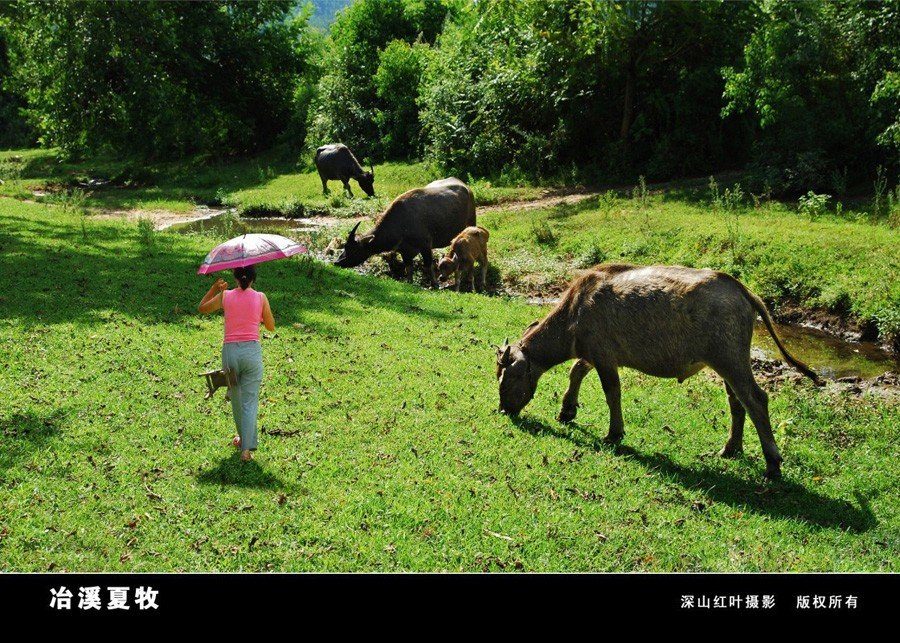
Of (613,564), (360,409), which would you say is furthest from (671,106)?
(613,564)

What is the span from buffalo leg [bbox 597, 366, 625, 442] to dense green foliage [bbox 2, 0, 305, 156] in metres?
32.3

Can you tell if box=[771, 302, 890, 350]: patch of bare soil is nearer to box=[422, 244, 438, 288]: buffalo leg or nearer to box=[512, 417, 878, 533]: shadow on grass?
box=[512, 417, 878, 533]: shadow on grass

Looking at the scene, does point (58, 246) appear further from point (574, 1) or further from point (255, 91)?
point (255, 91)

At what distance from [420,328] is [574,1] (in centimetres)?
1750

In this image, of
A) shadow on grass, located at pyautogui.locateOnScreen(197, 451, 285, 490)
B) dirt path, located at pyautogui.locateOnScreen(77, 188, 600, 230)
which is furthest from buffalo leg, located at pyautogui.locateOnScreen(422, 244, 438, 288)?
shadow on grass, located at pyautogui.locateOnScreen(197, 451, 285, 490)

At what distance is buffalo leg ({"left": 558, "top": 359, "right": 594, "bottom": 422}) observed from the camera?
29.6ft

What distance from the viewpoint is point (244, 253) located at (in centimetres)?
702

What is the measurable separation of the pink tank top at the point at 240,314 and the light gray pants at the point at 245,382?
76 millimetres

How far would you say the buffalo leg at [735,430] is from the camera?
838cm

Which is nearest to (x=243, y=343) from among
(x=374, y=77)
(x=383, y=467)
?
(x=383, y=467)

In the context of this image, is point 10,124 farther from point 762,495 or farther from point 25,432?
point 762,495

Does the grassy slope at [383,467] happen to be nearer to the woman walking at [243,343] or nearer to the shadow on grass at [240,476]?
the shadow on grass at [240,476]

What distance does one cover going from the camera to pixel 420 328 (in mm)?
13078

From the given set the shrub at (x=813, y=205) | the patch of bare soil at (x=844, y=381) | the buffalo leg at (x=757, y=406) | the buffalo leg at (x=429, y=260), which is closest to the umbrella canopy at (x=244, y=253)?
the buffalo leg at (x=757, y=406)
